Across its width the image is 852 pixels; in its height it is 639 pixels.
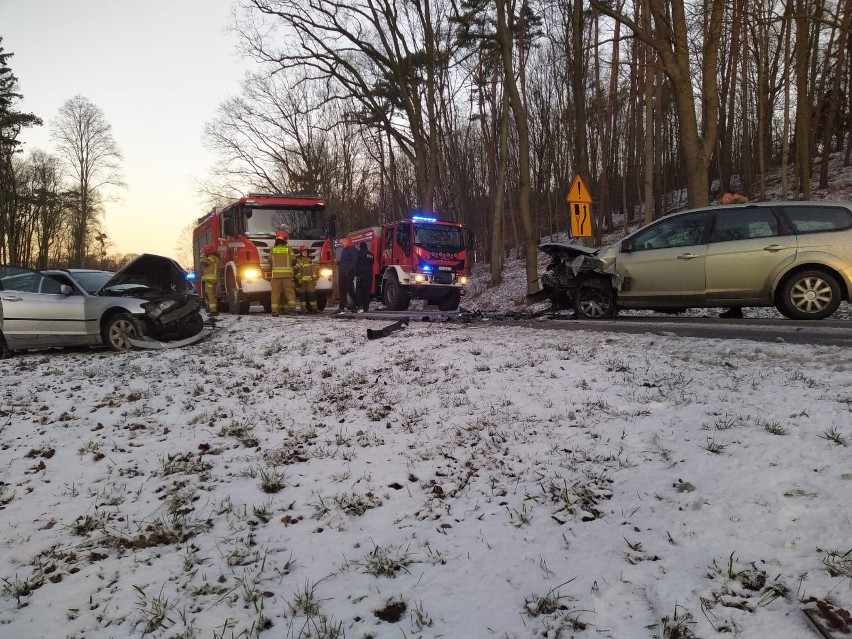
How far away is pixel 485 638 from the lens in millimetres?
2068

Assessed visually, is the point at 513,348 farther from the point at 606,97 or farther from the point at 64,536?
the point at 606,97

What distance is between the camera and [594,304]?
31.0 ft

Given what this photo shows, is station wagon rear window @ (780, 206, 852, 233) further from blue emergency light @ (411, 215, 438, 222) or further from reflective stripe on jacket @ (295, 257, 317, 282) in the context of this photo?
reflective stripe on jacket @ (295, 257, 317, 282)

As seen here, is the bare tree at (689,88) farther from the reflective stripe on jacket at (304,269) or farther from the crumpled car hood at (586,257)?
the reflective stripe on jacket at (304,269)

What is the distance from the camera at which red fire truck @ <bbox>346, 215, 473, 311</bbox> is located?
16.1m

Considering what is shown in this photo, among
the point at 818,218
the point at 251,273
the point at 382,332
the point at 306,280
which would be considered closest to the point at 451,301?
the point at 306,280

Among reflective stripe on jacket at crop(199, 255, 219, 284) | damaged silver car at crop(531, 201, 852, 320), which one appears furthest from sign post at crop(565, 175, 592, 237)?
reflective stripe on jacket at crop(199, 255, 219, 284)

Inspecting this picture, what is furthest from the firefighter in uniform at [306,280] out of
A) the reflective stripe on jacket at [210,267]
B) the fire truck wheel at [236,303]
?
the reflective stripe on jacket at [210,267]

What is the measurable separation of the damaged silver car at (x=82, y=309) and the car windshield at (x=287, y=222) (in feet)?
15.6

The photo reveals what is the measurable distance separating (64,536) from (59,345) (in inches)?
277

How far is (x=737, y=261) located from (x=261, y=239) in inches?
430

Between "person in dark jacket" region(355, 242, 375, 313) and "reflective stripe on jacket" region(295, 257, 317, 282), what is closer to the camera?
"reflective stripe on jacket" region(295, 257, 317, 282)

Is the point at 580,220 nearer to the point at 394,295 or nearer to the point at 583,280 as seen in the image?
the point at 583,280

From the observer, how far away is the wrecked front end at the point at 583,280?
907cm
